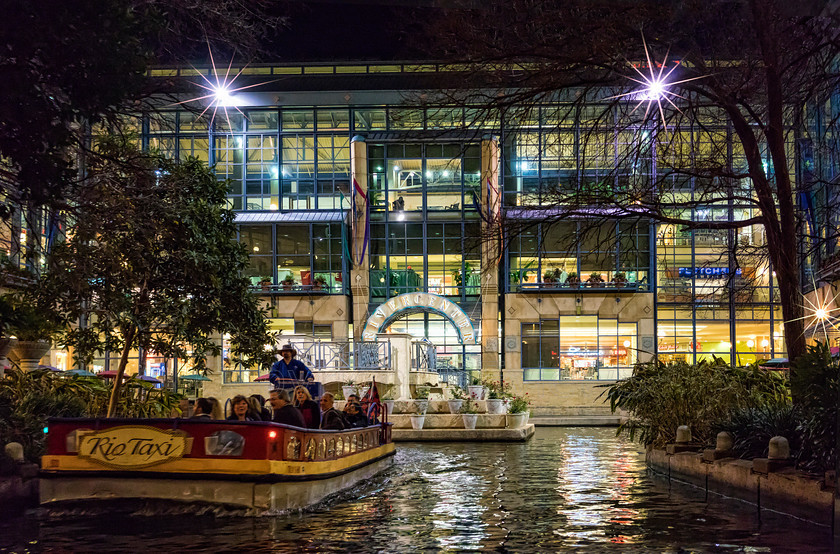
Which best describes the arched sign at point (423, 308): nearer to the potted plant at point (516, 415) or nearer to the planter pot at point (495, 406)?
the potted plant at point (516, 415)

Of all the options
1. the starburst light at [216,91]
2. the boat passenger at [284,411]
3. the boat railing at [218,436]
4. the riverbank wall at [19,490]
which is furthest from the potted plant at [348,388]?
the boat railing at [218,436]

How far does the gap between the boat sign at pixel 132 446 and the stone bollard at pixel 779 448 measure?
8.87 meters

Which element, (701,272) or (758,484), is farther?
(701,272)

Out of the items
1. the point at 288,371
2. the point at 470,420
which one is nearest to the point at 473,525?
the point at 288,371

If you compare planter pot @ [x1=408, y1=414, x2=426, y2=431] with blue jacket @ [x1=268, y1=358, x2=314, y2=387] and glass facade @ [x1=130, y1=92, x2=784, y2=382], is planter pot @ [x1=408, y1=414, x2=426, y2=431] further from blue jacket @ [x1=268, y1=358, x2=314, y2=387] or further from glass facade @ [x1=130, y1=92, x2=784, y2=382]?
glass facade @ [x1=130, y1=92, x2=784, y2=382]

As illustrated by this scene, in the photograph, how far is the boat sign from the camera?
48.7ft

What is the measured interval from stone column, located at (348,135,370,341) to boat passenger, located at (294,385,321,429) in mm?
33551

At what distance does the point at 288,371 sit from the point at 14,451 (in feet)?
23.2

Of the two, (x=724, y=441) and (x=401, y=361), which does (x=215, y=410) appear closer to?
(x=724, y=441)

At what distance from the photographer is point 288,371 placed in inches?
878

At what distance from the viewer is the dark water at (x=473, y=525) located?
12.3 meters

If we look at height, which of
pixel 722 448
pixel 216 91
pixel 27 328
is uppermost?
pixel 216 91

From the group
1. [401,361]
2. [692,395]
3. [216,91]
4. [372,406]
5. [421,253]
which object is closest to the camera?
[216,91]

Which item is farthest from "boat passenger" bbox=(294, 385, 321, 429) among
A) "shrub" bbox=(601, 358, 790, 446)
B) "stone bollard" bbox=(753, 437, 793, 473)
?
"stone bollard" bbox=(753, 437, 793, 473)
